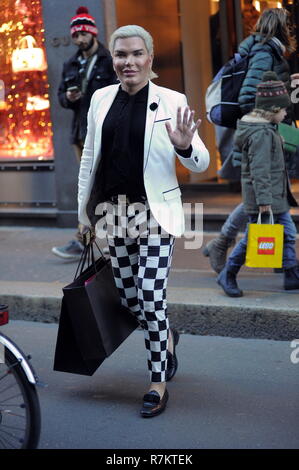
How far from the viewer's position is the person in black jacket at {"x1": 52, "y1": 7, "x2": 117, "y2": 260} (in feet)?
25.1

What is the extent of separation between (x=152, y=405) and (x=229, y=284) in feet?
5.85

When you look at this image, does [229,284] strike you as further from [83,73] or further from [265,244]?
[83,73]

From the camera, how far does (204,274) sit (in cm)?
709

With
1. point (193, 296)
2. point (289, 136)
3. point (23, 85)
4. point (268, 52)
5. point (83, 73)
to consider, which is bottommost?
point (193, 296)

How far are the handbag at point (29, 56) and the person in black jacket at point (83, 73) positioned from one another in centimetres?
187

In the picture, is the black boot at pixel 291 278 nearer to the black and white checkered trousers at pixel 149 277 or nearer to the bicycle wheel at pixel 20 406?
the black and white checkered trousers at pixel 149 277

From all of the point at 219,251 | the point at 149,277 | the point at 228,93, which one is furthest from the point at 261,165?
the point at 149,277

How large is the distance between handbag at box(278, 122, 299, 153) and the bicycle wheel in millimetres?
3012

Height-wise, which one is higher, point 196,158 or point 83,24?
point 83,24

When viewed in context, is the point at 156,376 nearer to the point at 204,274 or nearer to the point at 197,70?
the point at 204,274

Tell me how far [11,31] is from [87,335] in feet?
20.1

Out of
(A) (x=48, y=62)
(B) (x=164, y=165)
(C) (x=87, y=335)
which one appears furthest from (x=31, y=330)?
(A) (x=48, y=62)

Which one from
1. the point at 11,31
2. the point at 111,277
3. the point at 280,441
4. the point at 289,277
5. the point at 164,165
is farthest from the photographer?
the point at 11,31

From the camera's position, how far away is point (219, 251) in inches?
265
